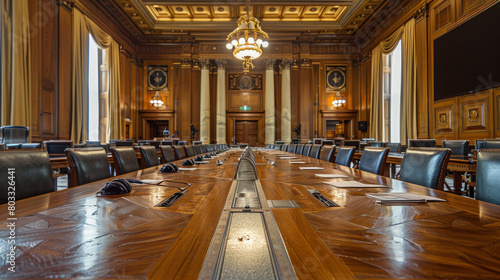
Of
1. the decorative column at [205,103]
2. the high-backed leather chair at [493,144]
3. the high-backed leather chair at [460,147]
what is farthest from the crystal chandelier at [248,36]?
the high-backed leather chair at [493,144]

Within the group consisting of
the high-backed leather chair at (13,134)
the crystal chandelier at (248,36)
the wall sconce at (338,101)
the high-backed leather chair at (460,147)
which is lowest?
the high-backed leather chair at (460,147)

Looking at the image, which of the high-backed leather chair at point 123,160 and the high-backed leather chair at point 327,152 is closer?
the high-backed leather chair at point 123,160

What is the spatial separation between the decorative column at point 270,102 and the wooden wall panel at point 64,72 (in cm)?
660

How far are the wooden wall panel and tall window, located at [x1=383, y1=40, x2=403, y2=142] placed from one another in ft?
30.4

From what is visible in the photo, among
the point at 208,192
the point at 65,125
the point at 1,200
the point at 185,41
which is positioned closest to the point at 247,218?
the point at 208,192

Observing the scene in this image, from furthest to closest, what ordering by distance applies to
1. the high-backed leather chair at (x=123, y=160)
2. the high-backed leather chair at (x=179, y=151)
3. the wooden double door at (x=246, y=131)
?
the wooden double door at (x=246, y=131), the high-backed leather chair at (x=179, y=151), the high-backed leather chair at (x=123, y=160)

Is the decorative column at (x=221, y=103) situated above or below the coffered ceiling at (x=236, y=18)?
below


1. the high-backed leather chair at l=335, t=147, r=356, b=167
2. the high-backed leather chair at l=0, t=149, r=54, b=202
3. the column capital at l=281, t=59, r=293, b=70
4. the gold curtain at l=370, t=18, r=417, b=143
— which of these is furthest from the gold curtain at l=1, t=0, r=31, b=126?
the gold curtain at l=370, t=18, r=417, b=143

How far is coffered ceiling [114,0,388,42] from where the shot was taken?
28.5 feet

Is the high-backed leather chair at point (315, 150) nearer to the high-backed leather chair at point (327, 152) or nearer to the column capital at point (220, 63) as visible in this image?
the high-backed leather chair at point (327, 152)

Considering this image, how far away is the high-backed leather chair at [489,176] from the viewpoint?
3.22ft

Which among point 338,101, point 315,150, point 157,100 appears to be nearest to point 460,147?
point 315,150

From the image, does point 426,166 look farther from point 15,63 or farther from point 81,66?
point 81,66

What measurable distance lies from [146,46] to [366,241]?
11.8 meters
